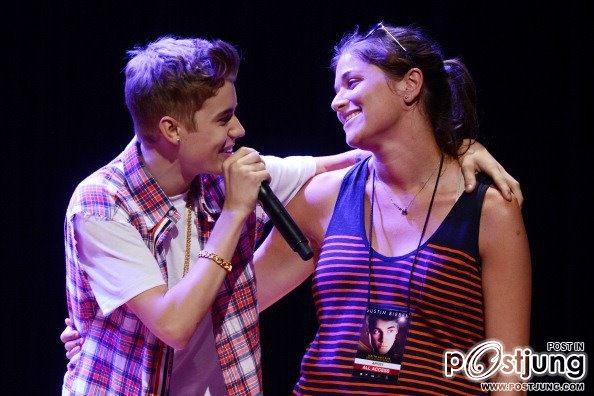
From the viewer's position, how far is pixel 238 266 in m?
2.11

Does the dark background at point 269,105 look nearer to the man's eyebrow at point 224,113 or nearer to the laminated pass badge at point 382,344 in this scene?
the man's eyebrow at point 224,113

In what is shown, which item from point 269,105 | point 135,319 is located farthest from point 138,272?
point 269,105

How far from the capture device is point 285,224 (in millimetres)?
1944

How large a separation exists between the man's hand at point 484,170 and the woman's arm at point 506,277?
3cm

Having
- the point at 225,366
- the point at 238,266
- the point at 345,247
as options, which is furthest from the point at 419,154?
the point at 225,366

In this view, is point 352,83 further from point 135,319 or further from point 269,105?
point 269,105

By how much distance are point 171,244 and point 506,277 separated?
0.81 meters

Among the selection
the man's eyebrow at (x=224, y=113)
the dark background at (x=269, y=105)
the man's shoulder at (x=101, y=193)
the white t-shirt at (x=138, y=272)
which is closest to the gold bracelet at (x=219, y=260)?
the white t-shirt at (x=138, y=272)

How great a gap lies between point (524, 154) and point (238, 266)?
4.15ft

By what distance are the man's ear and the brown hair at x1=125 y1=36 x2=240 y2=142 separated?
14 millimetres

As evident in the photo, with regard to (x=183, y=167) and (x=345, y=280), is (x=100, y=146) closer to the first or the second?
(x=183, y=167)

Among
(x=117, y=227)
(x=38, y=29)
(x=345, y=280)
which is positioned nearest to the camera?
(x=117, y=227)

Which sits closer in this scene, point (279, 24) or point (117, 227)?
point (117, 227)

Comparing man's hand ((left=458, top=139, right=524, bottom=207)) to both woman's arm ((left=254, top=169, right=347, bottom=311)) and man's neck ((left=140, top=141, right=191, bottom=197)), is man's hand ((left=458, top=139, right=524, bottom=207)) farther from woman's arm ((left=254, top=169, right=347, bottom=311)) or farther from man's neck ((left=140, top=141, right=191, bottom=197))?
man's neck ((left=140, top=141, right=191, bottom=197))
